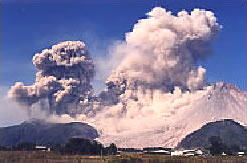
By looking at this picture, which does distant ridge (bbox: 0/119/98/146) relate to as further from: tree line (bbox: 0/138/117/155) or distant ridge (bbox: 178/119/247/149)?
tree line (bbox: 0/138/117/155)

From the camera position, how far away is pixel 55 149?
6744 centimetres

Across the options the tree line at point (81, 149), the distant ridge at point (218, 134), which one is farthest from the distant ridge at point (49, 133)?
the tree line at point (81, 149)

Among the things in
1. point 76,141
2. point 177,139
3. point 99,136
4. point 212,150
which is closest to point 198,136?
point 177,139

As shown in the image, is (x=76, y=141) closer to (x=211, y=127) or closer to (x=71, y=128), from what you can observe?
(x=211, y=127)

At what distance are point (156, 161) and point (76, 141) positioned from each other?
707 inches

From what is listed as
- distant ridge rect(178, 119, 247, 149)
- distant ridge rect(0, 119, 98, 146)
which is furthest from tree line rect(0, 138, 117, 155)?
distant ridge rect(0, 119, 98, 146)

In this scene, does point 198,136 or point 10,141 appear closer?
point 198,136

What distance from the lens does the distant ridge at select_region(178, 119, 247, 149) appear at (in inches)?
5290

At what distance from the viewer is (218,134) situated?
14200 centimetres

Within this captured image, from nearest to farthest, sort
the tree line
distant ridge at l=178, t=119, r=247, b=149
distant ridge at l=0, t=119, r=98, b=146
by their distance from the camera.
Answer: the tree line < distant ridge at l=178, t=119, r=247, b=149 < distant ridge at l=0, t=119, r=98, b=146

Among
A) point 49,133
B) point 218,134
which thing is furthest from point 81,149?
point 49,133

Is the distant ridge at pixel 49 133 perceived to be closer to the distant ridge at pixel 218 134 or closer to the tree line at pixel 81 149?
the distant ridge at pixel 218 134

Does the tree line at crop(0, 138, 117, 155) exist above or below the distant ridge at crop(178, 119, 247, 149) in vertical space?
below

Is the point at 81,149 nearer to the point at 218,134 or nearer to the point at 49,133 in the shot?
the point at 218,134
